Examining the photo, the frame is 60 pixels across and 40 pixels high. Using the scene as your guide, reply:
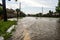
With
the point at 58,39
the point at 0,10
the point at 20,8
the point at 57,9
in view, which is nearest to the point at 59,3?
the point at 57,9

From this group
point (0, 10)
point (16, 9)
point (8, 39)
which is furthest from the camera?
point (16, 9)

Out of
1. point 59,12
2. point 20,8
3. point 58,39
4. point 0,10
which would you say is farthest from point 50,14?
point 58,39

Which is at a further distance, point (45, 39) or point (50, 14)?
point (50, 14)

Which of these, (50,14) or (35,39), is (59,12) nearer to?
(50,14)

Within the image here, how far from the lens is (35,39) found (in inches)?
523

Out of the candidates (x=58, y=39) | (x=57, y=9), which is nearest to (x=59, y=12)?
(x=57, y=9)

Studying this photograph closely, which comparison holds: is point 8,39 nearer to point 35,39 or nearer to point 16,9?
point 35,39

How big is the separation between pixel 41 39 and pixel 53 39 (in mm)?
837

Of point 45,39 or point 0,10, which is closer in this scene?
point 45,39

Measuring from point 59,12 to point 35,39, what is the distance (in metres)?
58.5

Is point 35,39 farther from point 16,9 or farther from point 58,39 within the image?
point 16,9

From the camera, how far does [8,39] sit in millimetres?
13141

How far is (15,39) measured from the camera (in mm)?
13266

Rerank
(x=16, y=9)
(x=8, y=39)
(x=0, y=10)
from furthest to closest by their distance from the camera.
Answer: (x=16, y=9)
(x=0, y=10)
(x=8, y=39)
